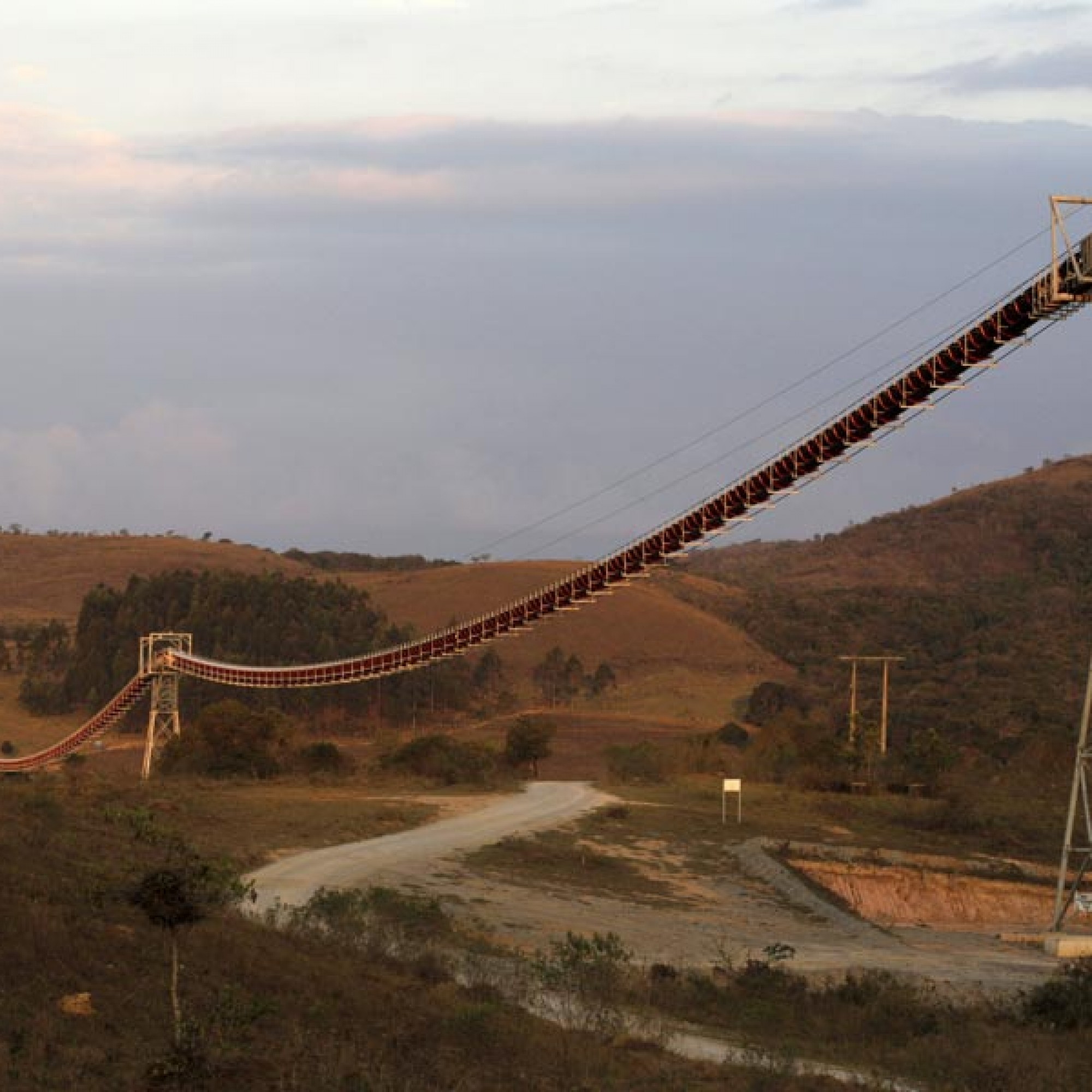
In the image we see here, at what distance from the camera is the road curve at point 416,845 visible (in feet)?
106

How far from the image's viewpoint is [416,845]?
3966cm

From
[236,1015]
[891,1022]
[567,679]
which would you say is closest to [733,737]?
[567,679]

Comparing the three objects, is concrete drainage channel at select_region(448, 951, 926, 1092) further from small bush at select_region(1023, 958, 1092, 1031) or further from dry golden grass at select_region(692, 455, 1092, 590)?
Answer: dry golden grass at select_region(692, 455, 1092, 590)

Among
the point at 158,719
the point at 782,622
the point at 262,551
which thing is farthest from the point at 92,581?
the point at 158,719

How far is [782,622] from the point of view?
12938cm

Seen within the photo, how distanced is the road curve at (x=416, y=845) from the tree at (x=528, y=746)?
811cm

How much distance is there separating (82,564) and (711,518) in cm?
12709

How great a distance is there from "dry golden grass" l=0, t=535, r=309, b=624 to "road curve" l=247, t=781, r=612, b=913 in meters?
94.7

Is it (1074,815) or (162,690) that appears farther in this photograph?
(162,690)

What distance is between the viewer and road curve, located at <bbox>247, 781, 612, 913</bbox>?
106 ft

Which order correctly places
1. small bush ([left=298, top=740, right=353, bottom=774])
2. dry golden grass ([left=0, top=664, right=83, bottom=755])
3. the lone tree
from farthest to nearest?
dry golden grass ([left=0, top=664, right=83, bottom=755])
small bush ([left=298, top=740, right=353, bottom=774])
the lone tree

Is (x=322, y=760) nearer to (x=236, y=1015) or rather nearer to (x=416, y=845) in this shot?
(x=416, y=845)

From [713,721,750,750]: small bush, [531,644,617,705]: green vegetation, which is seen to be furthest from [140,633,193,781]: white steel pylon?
[531,644,617,705]: green vegetation

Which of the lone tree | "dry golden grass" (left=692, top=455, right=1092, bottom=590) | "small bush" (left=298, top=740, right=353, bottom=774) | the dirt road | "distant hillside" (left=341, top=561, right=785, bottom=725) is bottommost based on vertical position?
the dirt road
